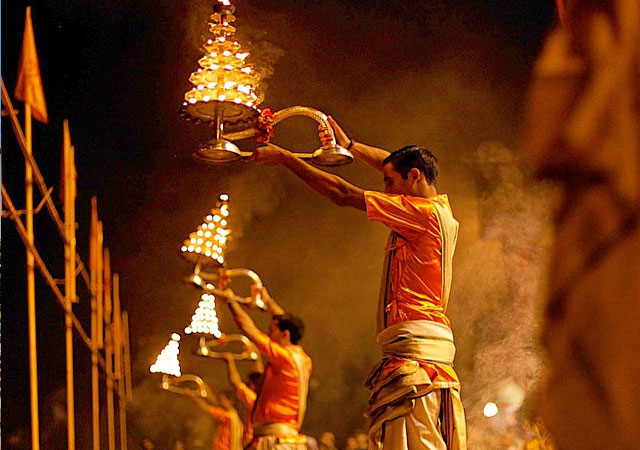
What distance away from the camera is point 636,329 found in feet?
2.38

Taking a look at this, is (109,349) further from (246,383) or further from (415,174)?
(415,174)

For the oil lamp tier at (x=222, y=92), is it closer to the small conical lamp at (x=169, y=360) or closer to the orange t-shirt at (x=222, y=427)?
the small conical lamp at (x=169, y=360)

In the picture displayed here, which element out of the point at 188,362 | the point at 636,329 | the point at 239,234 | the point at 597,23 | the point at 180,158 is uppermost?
the point at 180,158

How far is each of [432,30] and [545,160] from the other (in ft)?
24.4

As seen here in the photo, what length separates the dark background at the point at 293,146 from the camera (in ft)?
24.2

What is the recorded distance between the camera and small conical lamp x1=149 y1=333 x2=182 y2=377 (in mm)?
7391

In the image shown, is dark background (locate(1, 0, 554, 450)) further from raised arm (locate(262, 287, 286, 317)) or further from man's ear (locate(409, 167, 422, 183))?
man's ear (locate(409, 167, 422, 183))

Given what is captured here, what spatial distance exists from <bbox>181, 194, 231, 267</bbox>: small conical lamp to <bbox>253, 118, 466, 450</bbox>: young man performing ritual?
3.96 m

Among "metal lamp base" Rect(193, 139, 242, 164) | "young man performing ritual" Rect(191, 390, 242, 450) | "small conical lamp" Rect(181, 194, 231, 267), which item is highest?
"small conical lamp" Rect(181, 194, 231, 267)

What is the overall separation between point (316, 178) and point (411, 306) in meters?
0.51

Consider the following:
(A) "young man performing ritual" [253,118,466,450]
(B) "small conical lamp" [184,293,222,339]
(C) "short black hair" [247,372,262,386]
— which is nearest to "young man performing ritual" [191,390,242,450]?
(C) "short black hair" [247,372,262,386]

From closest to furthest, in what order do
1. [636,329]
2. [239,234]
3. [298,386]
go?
[636,329]
[298,386]
[239,234]

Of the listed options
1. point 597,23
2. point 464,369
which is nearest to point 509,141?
point 464,369

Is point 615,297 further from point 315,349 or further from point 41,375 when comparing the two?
point 315,349
